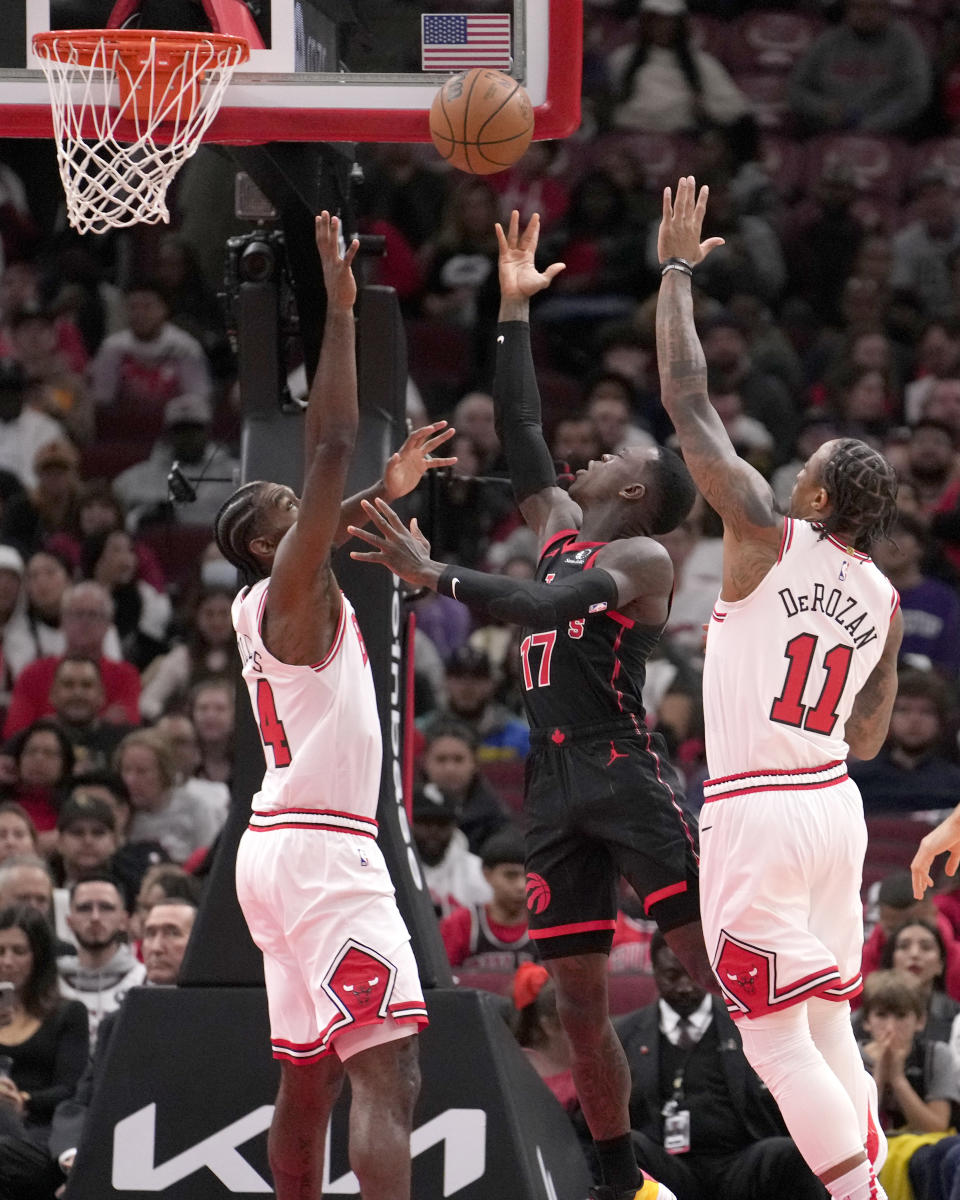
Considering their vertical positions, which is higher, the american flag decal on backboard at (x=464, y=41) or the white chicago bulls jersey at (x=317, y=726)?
the american flag decal on backboard at (x=464, y=41)

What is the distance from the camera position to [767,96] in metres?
17.0

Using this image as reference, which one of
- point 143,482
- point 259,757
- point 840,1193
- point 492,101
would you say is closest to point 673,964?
point 259,757

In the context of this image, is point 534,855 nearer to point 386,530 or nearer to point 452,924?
point 386,530

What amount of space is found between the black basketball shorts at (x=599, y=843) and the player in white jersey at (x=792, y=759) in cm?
41


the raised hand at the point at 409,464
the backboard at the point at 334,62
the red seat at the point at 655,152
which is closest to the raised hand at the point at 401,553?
the raised hand at the point at 409,464

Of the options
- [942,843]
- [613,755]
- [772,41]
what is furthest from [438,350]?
[942,843]

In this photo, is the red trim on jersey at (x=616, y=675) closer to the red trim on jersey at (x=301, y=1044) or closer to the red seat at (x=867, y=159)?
the red trim on jersey at (x=301, y=1044)

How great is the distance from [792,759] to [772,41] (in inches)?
495

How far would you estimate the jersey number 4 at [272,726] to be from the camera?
6.21 m

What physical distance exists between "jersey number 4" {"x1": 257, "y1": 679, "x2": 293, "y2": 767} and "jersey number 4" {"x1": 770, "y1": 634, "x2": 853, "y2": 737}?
4.82 ft

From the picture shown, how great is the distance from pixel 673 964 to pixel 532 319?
7.79m

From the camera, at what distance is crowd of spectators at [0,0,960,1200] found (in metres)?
8.87

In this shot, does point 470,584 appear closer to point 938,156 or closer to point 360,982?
point 360,982

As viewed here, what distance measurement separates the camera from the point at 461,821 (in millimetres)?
10711
